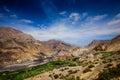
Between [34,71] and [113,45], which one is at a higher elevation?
[113,45]

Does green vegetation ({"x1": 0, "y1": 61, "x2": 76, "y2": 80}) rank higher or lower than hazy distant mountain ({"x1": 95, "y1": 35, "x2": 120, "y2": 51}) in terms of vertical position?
lower

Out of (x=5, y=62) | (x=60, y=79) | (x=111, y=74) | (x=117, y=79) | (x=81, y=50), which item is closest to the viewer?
(x=117, y=79)

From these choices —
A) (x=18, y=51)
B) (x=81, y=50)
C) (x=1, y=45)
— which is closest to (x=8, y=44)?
(x=1, y=45)

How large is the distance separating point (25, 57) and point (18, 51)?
418 inches

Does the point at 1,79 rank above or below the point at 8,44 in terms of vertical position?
below

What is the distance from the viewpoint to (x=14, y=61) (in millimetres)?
161250

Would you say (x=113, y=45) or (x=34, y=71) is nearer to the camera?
(x=34, y=71)

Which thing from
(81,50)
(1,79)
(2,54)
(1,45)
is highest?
(1,45)

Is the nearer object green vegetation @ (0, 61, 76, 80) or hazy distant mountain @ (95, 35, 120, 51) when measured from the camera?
green vegetation @ (0, 61, 76, 80)

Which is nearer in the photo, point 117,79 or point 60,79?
point 117,79

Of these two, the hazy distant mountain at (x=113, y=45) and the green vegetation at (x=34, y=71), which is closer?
the green vegetation at (x=34, y=71)

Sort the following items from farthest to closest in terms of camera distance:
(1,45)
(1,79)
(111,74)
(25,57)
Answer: (1,45), (25,57), (1,79), (111,74)

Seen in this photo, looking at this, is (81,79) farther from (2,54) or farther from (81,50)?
(2,54)

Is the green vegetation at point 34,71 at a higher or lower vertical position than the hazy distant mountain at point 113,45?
lower
